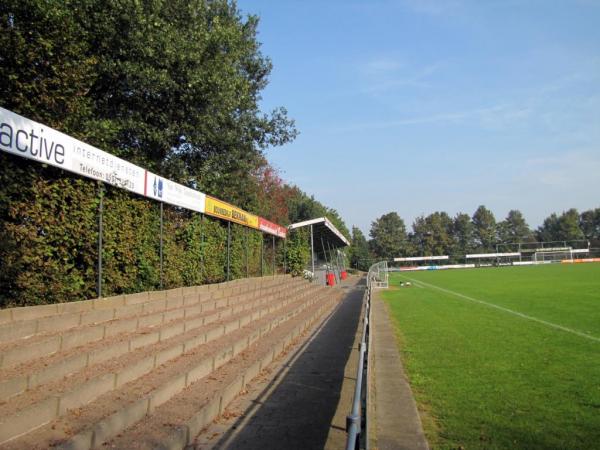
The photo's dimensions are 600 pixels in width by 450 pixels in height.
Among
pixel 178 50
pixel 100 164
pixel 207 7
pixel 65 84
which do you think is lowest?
pixel 100 164

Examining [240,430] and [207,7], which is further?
[207,7]

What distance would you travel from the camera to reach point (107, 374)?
5.18m

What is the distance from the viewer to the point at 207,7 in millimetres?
16953

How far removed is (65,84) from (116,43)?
6.77 m

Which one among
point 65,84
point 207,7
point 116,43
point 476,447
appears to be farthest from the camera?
point 207,7

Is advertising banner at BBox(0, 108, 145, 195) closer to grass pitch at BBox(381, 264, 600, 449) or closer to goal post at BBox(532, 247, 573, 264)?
grass pitch at BBox(381, 264, 600, 449)

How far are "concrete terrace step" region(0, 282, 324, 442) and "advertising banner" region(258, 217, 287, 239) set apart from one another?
10901mm

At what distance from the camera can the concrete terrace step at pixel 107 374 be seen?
3965 millimetres

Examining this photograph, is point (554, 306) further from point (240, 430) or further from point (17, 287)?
point (17, 287)

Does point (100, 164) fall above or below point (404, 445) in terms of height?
above

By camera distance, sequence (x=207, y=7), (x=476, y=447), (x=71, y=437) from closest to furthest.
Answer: (x=71, y=437) → (x=476, y=447) → (x=207, y=7)

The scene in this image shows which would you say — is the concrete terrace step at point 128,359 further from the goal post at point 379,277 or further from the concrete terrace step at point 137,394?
the goal post at point 379,277

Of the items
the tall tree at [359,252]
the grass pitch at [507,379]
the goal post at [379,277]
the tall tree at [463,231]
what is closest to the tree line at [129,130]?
the grass pitch at [507,379]

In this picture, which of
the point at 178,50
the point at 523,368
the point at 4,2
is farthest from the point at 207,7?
the point at 523,368
